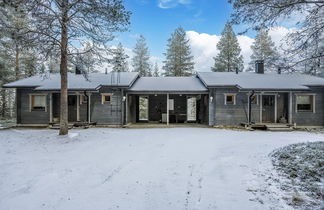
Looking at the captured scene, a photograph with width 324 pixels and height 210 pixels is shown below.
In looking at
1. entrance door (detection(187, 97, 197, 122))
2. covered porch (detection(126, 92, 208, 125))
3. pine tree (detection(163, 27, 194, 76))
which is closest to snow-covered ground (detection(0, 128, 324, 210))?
covered porch (detection(126, 92, 208, 125))

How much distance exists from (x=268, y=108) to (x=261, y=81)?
1896 millimetres

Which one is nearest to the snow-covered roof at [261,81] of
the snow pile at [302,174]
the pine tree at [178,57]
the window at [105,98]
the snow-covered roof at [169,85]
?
the snow-covered roof at [169,85]

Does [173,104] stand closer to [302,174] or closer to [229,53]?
[302,174]

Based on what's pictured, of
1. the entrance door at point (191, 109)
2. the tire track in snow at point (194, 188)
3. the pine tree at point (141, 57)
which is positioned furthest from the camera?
the pine tree at point (141, 57)

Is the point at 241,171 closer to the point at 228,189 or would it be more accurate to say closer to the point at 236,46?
the point at 228,189

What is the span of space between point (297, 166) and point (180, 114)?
443 inches

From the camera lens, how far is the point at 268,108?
13266mm

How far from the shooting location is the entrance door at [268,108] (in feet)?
43.4

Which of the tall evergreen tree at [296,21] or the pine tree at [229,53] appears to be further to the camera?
the pine tree at [229,53]

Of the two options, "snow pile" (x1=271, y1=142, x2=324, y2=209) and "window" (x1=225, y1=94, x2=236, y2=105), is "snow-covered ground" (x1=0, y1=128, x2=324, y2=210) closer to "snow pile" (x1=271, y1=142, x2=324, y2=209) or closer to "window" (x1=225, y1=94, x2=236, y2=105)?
"snow pile" (x1=271, y1=142, x2=324, y2=209)

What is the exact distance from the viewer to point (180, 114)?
15.7 metres

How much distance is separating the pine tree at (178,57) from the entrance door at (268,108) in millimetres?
13536

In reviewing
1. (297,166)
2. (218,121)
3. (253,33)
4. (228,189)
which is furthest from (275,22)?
(218,121)

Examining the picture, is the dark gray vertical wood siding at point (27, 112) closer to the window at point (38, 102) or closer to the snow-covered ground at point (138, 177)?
the window at point (38, 102)
